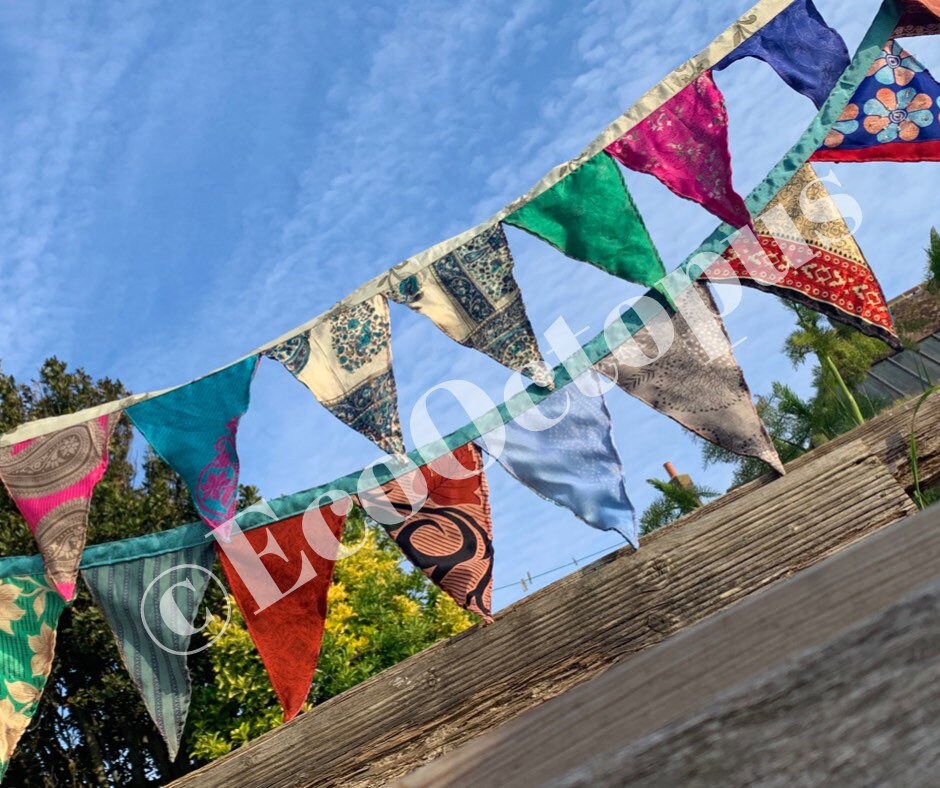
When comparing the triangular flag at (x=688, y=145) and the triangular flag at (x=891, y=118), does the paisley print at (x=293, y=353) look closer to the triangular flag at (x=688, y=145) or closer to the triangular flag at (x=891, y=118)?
the triangular flag at (x=688, y=145)

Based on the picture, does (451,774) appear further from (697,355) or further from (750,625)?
(697,355)

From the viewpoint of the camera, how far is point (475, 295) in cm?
260

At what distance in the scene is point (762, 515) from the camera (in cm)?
170

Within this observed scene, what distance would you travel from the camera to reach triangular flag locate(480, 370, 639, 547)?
242 cm

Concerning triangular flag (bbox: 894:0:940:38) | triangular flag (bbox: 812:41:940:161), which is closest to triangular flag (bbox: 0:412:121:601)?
triangular flag (bbox: 812:41:940:161)

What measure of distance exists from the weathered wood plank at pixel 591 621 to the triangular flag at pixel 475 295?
973mm

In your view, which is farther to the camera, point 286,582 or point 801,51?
point 801,51

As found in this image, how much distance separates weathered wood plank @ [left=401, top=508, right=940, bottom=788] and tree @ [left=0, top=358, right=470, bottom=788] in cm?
794

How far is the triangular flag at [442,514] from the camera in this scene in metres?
2.39

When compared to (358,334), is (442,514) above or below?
below

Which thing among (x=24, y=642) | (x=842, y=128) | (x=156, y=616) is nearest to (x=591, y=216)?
(x=842, y=128)

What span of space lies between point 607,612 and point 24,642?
64.0 inches

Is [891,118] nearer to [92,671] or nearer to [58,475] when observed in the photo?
[58,475]

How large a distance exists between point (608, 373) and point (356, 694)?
41.9 inches
